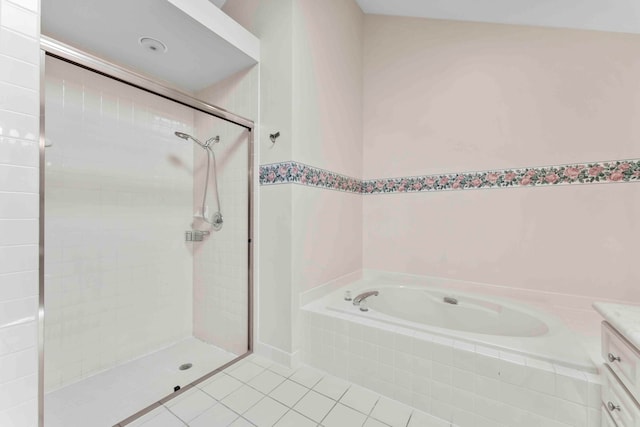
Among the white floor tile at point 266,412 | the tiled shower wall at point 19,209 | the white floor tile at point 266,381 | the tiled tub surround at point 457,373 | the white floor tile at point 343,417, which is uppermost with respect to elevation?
the tiled shower wall at point 19,209

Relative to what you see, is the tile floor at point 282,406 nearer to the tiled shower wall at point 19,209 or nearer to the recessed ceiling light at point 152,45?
the tiled shower wall at point 19,209

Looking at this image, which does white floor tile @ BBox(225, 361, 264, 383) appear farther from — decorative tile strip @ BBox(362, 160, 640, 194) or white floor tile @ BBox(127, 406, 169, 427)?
decorative tile strip @ BBox(362, 160, 640, 194)

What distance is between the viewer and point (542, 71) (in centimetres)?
160

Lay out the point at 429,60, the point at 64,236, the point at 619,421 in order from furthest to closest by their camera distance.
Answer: the point at 429,60
the point at 64,236
the point at 619,421

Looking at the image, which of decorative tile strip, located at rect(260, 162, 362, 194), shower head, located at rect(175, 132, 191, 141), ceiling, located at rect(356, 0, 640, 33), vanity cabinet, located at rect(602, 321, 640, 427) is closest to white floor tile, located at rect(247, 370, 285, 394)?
decorative tile strip, located at rect(260, 162, 362, 194)

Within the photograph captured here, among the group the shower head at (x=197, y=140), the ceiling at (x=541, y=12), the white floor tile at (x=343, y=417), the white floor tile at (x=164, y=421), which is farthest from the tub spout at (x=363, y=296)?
the ceiling at (x=541, y=12)

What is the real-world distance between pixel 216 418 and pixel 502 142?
227cm

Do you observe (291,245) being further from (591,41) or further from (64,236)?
(591,41)

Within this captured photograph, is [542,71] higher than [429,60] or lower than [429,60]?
lower

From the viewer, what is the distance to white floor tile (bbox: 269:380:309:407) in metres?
1.25

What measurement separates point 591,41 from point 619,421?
1898 millimetres

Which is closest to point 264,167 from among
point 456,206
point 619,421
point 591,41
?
point 456,206

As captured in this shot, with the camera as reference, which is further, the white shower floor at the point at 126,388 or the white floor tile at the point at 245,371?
the white floor tile at the point at 245,371

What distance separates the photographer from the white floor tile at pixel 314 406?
116cm
